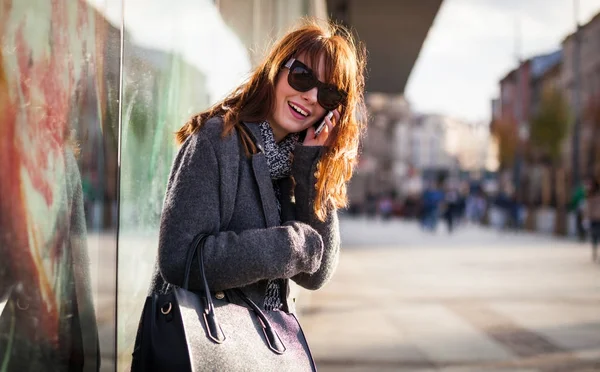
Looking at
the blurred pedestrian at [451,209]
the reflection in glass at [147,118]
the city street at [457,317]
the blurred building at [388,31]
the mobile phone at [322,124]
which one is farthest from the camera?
the blurred pedestrian at [451,209]

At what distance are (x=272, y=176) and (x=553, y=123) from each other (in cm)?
5021

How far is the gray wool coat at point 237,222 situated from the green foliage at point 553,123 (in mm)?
50033

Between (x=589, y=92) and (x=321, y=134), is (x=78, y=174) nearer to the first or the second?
(x=321, y=134)

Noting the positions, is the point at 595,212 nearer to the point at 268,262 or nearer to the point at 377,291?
the point at 377,291

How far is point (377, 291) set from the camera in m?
10.6

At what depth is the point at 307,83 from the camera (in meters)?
2.40

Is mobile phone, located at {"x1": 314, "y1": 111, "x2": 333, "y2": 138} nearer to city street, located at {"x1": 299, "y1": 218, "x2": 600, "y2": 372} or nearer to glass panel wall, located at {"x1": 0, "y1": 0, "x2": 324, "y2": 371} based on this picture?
glass panel wall, located at {"x1": 0, "y1": 0, "x2": 324, "y2": 371}

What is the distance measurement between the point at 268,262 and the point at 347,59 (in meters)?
0.67

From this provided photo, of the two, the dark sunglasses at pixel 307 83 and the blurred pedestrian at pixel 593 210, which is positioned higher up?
the dark sunglasses at pixel 307 83

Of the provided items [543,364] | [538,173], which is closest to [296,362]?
[543,364]

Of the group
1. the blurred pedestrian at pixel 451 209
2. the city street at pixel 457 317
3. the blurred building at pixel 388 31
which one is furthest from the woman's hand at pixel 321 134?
the blurred pedestrian at pixel 451 209

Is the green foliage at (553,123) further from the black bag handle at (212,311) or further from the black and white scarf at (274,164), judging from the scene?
the black bag handle at (212,311)

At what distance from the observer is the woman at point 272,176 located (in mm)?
2094

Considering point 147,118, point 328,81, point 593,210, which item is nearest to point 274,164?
point 328,81
